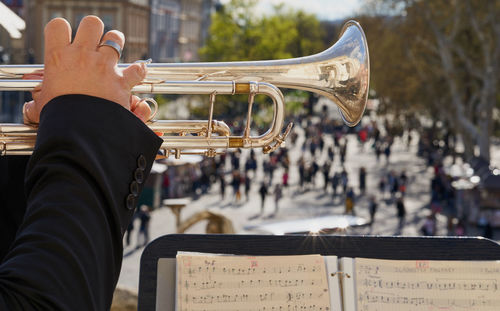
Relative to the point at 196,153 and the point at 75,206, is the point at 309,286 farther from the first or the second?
the point at 75,206

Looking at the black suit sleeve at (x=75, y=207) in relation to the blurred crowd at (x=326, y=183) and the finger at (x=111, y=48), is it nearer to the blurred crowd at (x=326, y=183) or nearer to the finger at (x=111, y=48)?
the finger at (x=111, y=48)

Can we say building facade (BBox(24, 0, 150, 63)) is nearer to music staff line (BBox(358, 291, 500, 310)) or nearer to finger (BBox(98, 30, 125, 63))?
music staff line (BBox(358, 291, 500, 310))

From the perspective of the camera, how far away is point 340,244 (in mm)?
2455

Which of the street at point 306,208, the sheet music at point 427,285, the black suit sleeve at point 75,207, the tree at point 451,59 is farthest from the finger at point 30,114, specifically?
the tree at point 451,59

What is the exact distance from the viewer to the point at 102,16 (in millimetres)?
52719

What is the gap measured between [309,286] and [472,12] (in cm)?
2662

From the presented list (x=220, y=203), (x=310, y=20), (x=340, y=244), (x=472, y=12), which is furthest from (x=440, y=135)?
(x=340, y=244)

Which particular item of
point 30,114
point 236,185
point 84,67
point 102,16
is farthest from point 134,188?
point 102,16

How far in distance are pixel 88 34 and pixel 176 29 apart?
75.2 m

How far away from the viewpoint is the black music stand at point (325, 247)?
7.87ft

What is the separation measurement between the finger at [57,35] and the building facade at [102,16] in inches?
1627

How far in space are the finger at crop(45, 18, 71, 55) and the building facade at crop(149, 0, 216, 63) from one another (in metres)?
61.6

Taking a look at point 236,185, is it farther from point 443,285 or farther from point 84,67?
point 84,67

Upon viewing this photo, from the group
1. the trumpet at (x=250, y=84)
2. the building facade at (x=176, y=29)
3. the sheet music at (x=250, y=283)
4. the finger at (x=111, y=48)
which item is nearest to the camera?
the finger at (x=111, y=48)
